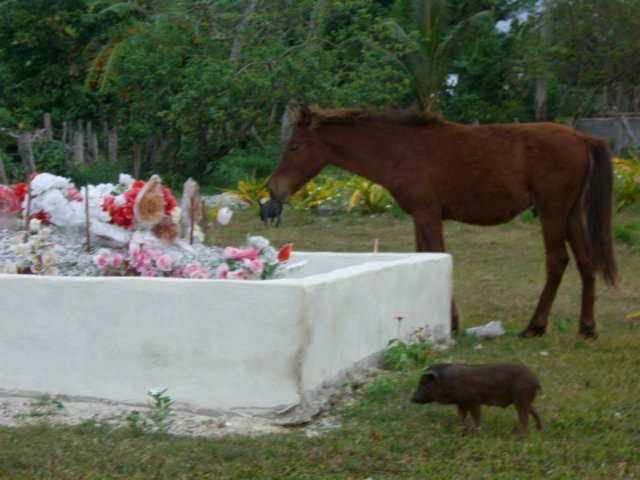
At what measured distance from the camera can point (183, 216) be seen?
7.12 metres

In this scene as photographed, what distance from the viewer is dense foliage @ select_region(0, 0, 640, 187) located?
2072cm

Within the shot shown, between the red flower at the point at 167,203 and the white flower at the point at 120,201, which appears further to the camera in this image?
the red flower at the point at 167,203

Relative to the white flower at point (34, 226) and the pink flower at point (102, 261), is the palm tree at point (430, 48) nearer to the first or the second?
the white flower at point (34, 226)

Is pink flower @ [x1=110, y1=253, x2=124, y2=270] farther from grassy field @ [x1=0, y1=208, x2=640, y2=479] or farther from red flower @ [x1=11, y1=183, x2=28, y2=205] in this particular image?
grassy field @ [x1=0, y1=208, x2=640, y2=479]

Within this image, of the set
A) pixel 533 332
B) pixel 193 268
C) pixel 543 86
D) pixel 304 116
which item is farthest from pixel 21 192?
pixel 543 86

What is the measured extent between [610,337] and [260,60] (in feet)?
44.3

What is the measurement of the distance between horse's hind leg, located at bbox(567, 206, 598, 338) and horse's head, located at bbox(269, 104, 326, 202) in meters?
2.15

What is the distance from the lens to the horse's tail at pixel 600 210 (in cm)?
830

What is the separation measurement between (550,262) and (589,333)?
65 centimetres

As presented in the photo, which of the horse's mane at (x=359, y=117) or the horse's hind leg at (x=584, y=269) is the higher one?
the horse's mane at (x=359, y=117)

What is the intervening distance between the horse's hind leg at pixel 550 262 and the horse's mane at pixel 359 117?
1259 mm

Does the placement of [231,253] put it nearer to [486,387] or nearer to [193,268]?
[193,268]

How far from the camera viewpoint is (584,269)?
8.42 metres

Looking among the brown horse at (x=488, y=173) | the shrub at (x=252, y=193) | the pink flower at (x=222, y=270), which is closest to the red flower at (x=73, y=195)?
the pink flower at (x=222, y=270)
